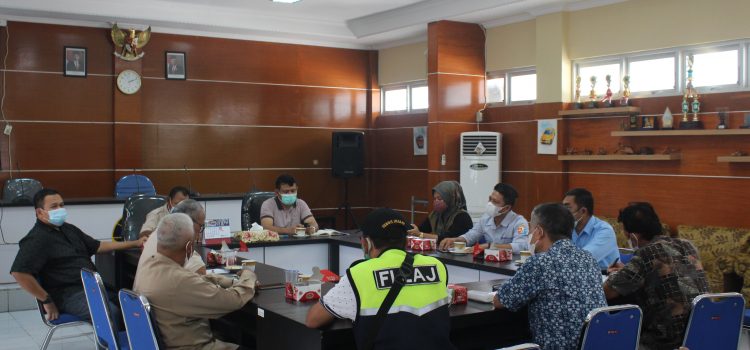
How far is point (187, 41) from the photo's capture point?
34.0 ft

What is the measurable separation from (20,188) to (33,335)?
343cm

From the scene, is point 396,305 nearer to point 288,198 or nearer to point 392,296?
point 392,296

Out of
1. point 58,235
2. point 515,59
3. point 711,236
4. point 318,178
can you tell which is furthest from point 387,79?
point 58,235

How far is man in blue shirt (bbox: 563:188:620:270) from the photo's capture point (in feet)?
15.4

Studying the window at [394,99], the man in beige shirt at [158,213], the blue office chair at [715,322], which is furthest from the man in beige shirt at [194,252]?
the window at [394,99]

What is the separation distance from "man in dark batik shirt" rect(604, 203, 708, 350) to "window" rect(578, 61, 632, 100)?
4934 millimetres

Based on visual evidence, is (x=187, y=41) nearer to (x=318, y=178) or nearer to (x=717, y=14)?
(x=318, y=178)

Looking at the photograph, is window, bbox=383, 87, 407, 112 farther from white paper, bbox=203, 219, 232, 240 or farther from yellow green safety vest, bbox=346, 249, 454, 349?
yellow green safety vest, bbox=346, 249, 454, 349

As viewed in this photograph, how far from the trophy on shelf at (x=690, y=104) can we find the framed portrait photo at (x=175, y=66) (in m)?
6.57

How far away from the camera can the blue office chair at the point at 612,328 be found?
10.1 ft

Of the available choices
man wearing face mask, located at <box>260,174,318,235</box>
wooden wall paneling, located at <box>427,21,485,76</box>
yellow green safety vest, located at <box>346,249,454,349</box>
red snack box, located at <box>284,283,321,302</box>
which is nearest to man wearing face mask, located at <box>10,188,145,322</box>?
red snack box, located at <box>284,283,321,302</box>

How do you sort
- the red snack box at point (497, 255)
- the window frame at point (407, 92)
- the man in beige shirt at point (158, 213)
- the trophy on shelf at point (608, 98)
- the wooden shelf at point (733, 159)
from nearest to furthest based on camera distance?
the red snack box at point (497, 255) < the man in beige shirt at point (158, 213) < the wooden shelf at point (733, 159) < the trophy on shelf at point (608, 98) < the window frame at point (407, 92)

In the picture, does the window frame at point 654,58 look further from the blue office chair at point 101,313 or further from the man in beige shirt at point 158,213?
the blue office chair at point 101,313

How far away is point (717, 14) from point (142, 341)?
635cm
